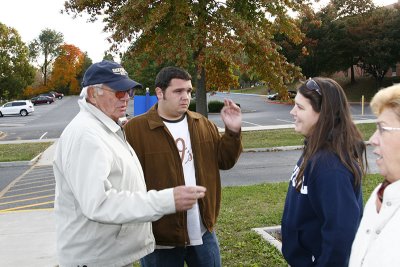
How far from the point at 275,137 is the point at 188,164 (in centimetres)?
1543

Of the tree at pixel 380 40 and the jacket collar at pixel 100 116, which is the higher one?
the tree at pixel 380 40

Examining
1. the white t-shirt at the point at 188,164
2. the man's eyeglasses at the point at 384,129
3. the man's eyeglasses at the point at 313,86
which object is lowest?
the white t-shirt at the point at 188,164

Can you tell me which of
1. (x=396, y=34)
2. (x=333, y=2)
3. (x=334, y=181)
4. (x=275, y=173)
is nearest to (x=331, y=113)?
(x=334, y=181)

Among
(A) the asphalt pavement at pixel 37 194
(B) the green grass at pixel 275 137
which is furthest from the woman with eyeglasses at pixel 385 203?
(B) the green grass at pixel 275 137

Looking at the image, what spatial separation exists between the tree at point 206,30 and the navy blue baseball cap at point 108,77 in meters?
9.99

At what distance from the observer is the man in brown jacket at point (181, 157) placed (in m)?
3.36

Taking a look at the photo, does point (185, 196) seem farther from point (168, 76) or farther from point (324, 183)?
point (168, 76)

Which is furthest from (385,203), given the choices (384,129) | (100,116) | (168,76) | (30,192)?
(30,192)

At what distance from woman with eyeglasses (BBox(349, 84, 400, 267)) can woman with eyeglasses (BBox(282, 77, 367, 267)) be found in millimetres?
411

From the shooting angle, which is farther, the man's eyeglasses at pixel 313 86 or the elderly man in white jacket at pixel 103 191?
the man's eyeglasses at pixel 313 86

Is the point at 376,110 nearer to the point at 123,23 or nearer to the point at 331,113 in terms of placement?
the point at 331,113

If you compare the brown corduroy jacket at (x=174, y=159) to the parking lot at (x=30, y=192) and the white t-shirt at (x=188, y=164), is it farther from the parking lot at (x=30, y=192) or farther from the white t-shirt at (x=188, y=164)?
the parking lot at (x=30, y=192)

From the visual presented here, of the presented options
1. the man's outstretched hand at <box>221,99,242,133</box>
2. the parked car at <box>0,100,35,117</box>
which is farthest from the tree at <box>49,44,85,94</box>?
the man's outstretched hand at <box>221,99,242,133</box>

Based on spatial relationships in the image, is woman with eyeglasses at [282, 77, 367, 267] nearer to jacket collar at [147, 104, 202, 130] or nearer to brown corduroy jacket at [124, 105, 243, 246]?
brown corduroy jacket at [124, 105, 243, 246]
